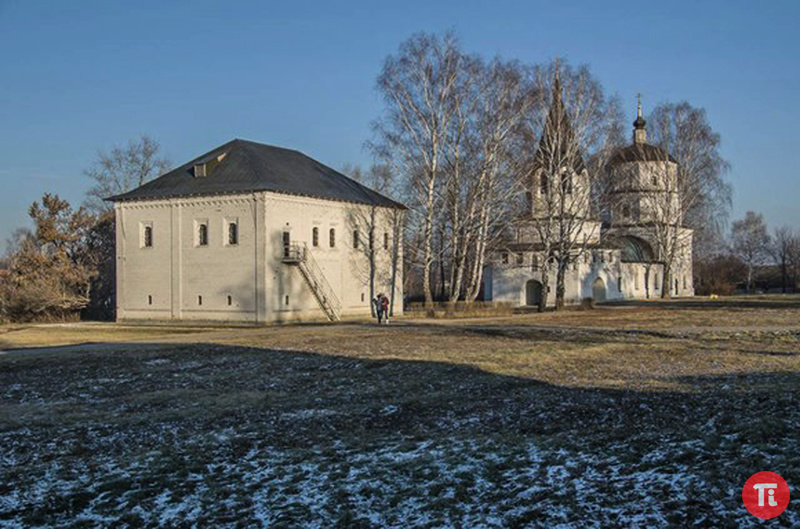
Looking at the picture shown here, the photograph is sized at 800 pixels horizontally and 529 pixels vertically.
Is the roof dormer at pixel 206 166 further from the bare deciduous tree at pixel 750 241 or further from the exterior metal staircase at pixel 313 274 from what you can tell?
the bare deciduous tree at pixel 750 241

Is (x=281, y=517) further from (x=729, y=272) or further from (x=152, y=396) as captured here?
(x=729, y=272)

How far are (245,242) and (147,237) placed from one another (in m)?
7.26

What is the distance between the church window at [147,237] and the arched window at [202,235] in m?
3.50

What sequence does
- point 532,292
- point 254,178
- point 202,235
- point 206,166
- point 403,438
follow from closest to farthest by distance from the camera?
point 403,438
point 254,178
point 202,235
point 206,166
point 532,292

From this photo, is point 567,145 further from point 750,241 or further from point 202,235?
point 750,241

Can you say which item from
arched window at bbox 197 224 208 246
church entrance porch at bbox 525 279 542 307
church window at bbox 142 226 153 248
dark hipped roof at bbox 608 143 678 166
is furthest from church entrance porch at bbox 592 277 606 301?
church window at bbox 142 226 153 248

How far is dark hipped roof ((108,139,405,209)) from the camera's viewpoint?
4019 cm

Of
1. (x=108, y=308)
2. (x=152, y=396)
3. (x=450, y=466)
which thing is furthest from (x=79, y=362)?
(x=108, y=308)

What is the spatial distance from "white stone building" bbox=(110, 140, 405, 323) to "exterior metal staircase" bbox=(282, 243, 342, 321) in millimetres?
60

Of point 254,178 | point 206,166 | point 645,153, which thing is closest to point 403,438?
point 254,178

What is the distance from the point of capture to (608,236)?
62562 mm

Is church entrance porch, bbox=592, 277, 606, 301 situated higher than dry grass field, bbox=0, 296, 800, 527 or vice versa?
church entrance porch, bbox=592, 277, 606, 301

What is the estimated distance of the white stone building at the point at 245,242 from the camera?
129 feet

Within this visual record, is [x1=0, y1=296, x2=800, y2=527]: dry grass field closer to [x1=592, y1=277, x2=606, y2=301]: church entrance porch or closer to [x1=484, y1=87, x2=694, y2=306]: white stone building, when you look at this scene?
[x1=484, y1=87, x2=694, y2=306]: white stone building
